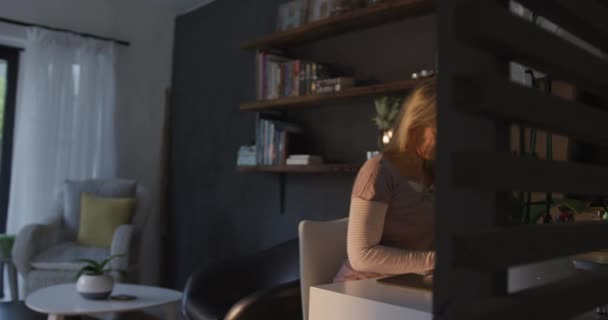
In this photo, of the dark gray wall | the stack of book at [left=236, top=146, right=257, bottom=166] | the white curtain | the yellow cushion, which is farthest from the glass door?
the stack of book at [left=236, top=146, right=257, bottom=166]

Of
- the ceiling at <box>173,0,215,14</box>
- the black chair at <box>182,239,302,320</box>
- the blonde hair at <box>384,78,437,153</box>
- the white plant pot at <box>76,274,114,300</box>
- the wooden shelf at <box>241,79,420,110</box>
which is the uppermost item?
the ceiling at <box>173,0,215,14</box>

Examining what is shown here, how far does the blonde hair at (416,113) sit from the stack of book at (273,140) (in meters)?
1.77

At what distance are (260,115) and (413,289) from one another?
115 inches

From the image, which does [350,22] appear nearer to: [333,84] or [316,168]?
[333,84]

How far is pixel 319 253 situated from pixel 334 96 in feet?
5.12

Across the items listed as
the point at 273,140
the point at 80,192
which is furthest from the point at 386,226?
the point at 80,192

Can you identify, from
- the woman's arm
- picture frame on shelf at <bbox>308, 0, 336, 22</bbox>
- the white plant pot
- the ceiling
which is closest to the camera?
the woman's arm

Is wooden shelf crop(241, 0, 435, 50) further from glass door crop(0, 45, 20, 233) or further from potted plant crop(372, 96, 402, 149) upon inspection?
glass door crop(0, 45, 20, 233)

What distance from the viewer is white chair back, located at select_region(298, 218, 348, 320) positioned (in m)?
1.72

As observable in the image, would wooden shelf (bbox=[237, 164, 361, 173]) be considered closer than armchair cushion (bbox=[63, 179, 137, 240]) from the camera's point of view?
Yes

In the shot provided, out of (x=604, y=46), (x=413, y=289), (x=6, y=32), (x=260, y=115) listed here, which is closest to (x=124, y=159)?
(x=6, y=32)

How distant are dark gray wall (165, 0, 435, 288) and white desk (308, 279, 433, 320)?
7.38 feet

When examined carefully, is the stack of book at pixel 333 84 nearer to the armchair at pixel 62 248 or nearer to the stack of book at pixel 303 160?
the stack of book at pixel 303 160

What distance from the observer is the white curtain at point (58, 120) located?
4.43 meters
